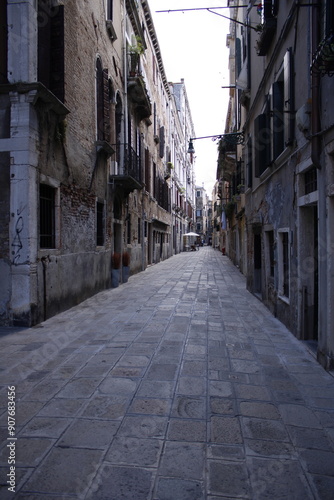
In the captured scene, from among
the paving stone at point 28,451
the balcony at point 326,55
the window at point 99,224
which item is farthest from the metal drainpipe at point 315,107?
the window at point 99,224

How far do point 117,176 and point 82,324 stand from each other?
568cm

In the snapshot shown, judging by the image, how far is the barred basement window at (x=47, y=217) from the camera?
6604 millimetres

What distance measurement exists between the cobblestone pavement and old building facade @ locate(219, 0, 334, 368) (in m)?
0.70

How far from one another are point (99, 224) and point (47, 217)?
3.41 metres

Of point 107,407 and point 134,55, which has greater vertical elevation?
point 134,55

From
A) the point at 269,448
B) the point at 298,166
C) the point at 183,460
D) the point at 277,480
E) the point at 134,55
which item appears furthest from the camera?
the point at 134,55

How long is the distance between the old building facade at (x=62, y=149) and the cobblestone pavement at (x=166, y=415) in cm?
127

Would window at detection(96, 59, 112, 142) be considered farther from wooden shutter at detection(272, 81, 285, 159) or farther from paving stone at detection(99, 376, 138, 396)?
paving stone at detection(99, 376, 138, 396)

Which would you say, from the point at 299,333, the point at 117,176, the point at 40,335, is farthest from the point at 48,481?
the point at 117,176

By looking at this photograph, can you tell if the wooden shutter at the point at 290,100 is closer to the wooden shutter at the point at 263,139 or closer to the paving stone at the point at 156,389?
the wooden shutter at the point at 263,139

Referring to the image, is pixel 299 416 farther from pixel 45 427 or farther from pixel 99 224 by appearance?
pixel 99 224

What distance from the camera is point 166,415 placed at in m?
3.01

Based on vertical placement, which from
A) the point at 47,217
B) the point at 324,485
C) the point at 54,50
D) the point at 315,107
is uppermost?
the point at 54,50

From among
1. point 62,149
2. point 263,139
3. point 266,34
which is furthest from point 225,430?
point 266,34
